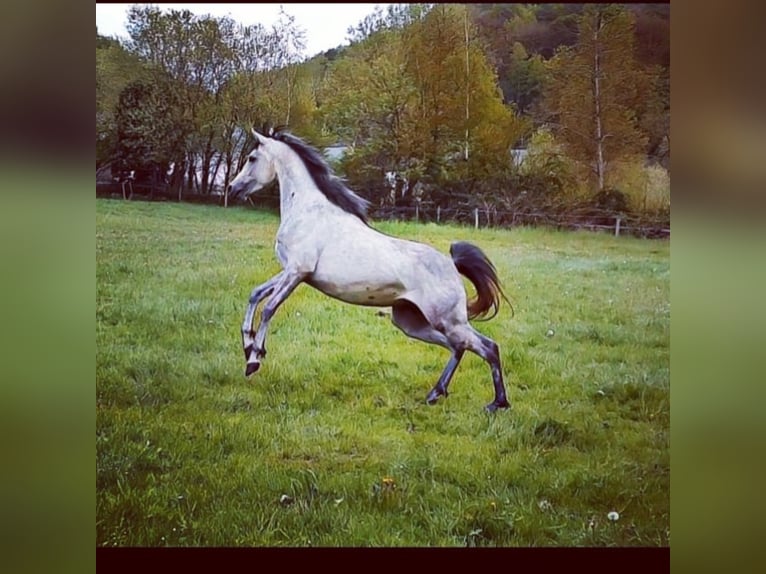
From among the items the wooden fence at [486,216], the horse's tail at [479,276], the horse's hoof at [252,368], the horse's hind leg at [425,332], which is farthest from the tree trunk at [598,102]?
the horse's hoof at [252,368]

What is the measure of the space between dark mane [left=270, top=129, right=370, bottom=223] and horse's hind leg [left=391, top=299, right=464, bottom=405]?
409mm

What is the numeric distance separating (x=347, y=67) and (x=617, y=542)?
7.43 ft

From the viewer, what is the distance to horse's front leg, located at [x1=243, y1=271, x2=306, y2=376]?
3.12 m

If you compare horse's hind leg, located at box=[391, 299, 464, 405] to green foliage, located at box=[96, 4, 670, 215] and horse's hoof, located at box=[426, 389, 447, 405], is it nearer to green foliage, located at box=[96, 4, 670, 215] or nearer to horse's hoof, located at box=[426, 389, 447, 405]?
horse's hoof, located at box=[426, 389, 447, 405]

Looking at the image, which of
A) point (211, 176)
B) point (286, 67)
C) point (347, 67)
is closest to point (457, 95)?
point (347, 67)

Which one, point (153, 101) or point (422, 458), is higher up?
point (153, 101)

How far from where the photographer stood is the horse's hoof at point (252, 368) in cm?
312

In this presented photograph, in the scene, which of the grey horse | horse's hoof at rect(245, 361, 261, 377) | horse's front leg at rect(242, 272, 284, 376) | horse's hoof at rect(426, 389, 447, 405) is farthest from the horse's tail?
horse's hoof at rect(245, 361, 261, 377)

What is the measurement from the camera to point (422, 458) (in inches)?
121

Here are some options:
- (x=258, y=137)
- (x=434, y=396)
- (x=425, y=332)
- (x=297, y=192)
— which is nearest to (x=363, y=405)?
(x=434, y=396)

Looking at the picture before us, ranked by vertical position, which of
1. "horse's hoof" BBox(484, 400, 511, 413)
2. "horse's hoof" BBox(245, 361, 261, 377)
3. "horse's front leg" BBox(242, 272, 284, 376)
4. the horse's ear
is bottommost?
"horse's hoof" BBox(484, 400, 511, 413)

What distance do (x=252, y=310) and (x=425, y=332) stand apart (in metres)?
0.73
